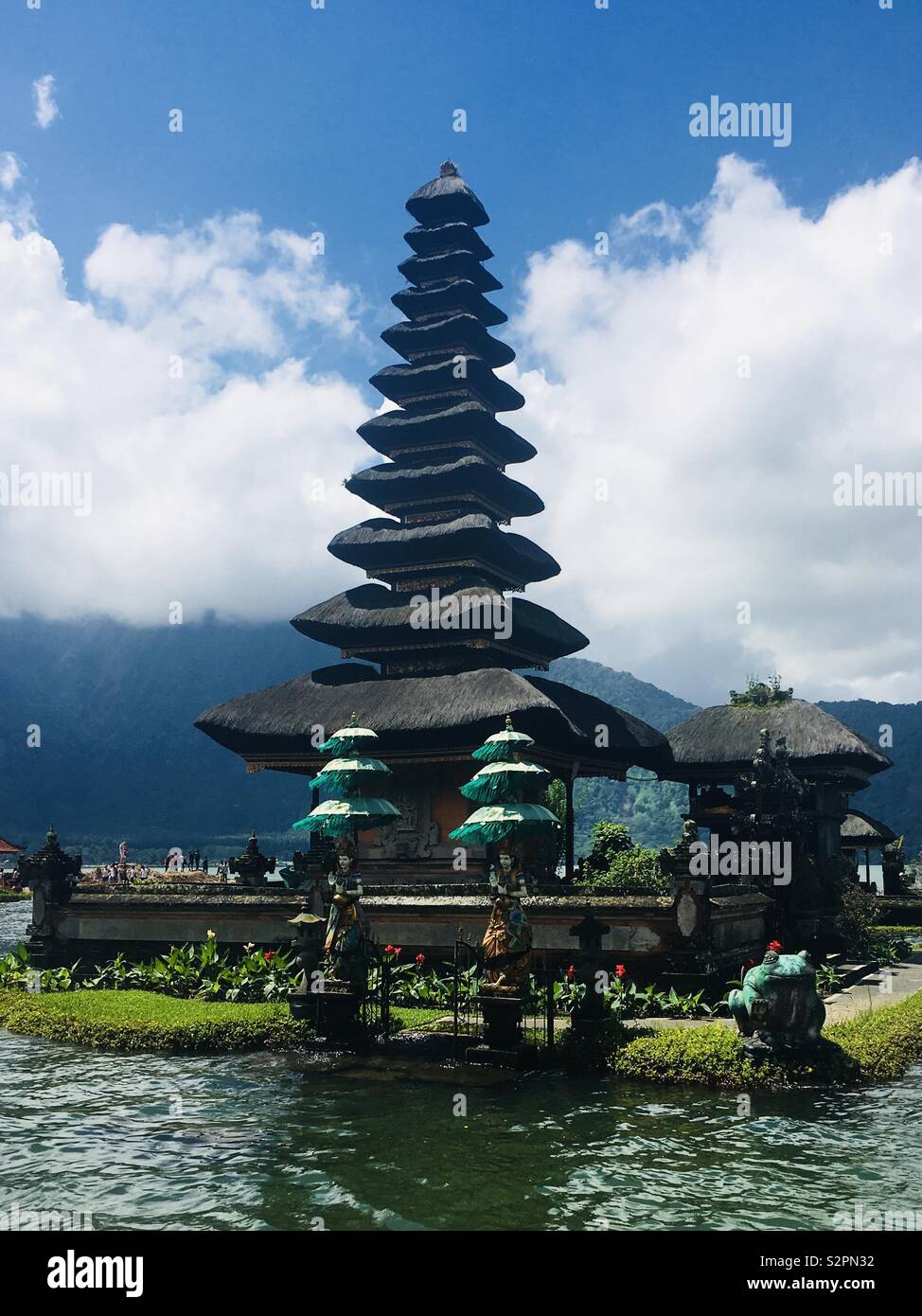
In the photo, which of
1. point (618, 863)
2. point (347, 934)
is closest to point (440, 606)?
point (618, 863)

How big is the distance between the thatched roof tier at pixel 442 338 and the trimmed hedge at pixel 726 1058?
26.4 metres

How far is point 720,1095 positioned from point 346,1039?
19.5 ft

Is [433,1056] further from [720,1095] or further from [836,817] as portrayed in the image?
[836,817]

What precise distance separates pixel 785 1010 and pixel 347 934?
6.68 m

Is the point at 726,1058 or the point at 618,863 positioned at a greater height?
the point at 618,863

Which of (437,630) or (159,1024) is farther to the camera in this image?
(437,630)

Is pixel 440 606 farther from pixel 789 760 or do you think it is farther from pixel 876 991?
pixel 876 991

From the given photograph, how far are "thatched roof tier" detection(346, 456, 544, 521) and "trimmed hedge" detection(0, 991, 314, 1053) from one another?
63.3ft

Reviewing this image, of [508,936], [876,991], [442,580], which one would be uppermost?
[442,580]

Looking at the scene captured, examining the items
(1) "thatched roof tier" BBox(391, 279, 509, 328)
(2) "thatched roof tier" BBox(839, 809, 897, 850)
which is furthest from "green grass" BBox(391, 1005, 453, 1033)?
(2) "thatched roof tier" BBox(839, 809, 897, 850)

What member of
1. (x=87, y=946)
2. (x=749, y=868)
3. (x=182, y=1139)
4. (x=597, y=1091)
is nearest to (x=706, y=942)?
(x=749, y=868)

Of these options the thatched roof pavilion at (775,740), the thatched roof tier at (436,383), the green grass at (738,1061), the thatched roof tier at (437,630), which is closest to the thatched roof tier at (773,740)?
the thatched roof pavilion at (775,740)

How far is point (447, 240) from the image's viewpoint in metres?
38.4

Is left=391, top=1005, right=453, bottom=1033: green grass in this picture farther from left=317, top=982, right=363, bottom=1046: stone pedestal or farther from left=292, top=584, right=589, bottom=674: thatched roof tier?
left=292, top=584, right=589, bottom=674: thatched roof tier
